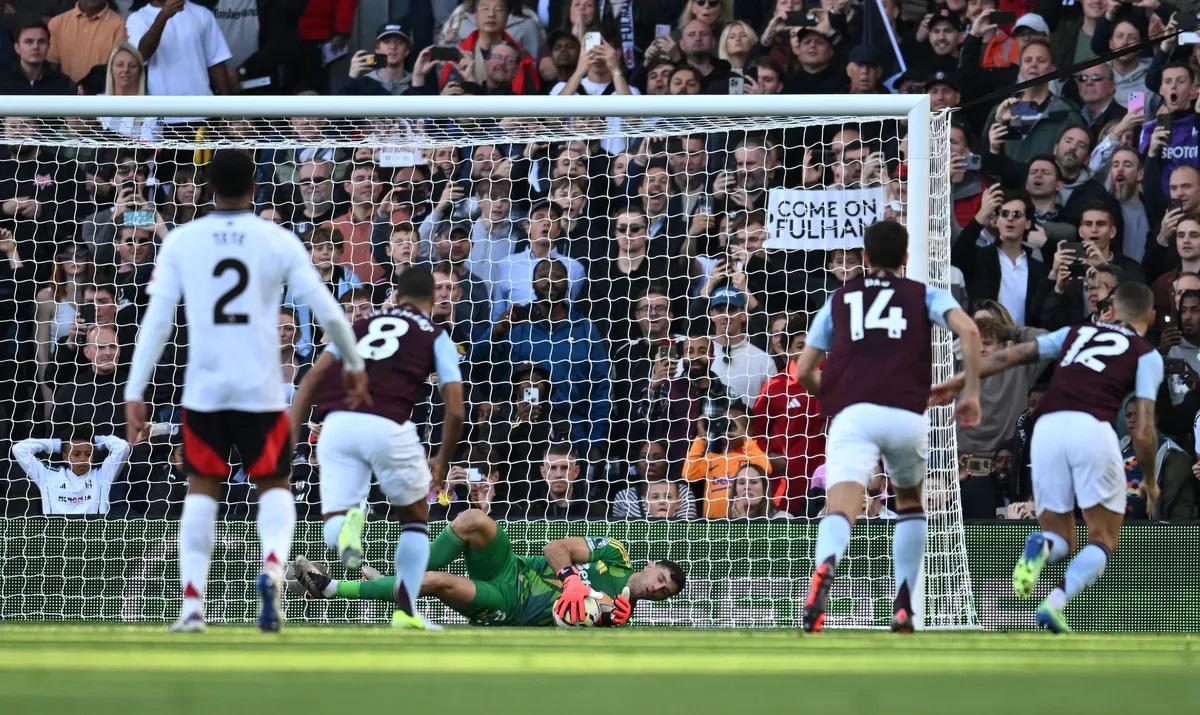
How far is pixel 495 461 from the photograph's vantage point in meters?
12.1

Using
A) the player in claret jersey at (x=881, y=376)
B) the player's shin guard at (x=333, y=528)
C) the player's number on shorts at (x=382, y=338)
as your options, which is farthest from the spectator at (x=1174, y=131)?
the player's shin guard at (x=333, y=528)

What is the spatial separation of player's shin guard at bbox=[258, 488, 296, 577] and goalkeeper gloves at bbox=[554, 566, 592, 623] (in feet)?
12.3

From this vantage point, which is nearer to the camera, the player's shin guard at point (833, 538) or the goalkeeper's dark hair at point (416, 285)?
the player's shin guard at point (833, 538)

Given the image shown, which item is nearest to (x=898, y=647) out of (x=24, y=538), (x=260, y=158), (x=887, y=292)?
(x=887, y=292)

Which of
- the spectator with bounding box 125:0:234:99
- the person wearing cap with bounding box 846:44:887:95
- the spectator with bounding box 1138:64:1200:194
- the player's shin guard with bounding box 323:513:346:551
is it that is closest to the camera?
the player's shin guard with bounding box 323:513:346:551

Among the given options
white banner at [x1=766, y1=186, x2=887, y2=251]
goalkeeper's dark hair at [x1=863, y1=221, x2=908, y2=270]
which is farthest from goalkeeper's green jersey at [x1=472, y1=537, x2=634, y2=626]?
goalkeeper's dark hair at [x1=863, y1=221, x2=908, y2=270]

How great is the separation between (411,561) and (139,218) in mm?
5023

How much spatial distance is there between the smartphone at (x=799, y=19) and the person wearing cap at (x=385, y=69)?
2.95 m

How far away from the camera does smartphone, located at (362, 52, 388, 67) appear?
14000 mm

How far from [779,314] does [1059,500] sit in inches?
113

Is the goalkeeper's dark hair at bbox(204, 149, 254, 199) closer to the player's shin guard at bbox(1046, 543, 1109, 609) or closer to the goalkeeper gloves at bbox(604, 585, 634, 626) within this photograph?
the goalkeeper gloves at bbox(604, 585, 634, 626)

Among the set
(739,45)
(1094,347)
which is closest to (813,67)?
(739,45)

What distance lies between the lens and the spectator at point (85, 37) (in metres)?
14.1

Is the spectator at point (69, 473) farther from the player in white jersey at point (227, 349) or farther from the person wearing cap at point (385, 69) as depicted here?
the player in white jersey at point (227, 349)
